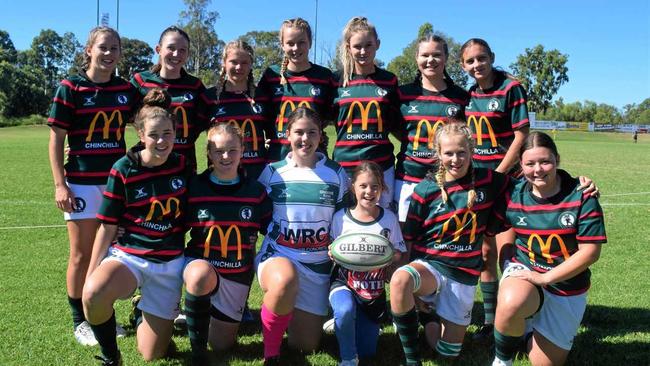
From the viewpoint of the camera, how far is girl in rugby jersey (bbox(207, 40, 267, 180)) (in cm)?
394

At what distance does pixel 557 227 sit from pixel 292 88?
2.08 metres

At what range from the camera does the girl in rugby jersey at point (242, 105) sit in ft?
12.9

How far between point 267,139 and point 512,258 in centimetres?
197

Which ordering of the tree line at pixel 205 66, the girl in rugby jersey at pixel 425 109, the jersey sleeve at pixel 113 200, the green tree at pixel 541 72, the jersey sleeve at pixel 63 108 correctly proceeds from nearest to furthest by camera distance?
the jersey sleeve at pixel 113 200, the jersey sleeve at pixel 63 108, the girl in rugby jersey at pixel 425 109, the tree line at pixel 205 66, the green tree at pixel 541 72

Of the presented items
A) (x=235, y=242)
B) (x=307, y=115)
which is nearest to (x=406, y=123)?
(x=307, y=115)

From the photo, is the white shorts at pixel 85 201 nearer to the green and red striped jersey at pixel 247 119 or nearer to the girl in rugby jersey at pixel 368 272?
the green and red striped jersey at pixel 247 119

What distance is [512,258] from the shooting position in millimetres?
3387

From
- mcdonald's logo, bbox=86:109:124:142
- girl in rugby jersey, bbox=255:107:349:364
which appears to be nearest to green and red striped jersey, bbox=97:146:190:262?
mcdonald's logo, bbox=86:109:124:142

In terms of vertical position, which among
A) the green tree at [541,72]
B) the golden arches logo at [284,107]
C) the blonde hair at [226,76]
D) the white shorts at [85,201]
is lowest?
the white shorts at [85,201]

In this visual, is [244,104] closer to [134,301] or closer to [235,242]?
[235,242]

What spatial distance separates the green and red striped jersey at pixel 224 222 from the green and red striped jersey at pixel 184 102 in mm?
638

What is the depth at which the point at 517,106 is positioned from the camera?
144 inches

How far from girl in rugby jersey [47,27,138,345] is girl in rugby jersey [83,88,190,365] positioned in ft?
1.39

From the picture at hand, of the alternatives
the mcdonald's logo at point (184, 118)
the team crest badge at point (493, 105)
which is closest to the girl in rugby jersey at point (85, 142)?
the mcdonald's logo at point (184, 118)
